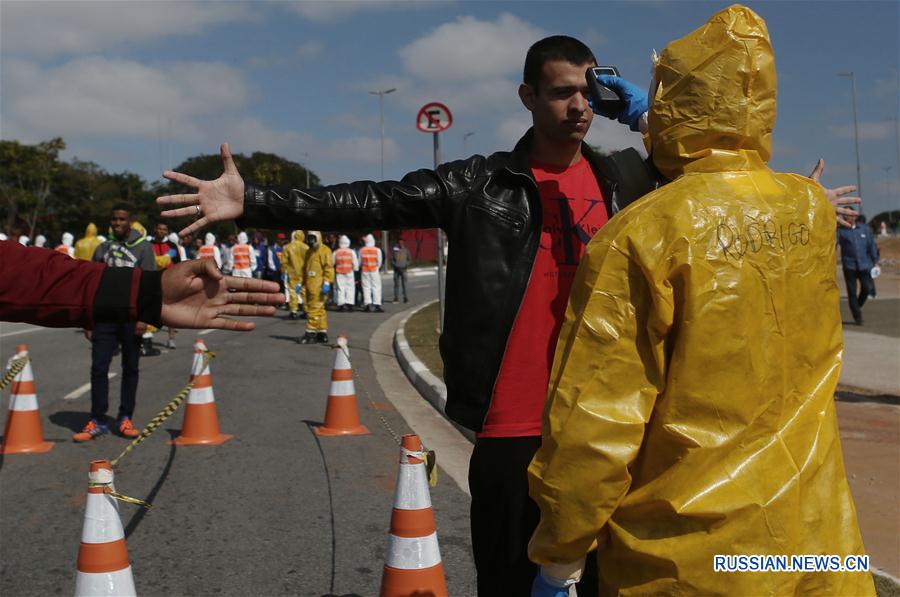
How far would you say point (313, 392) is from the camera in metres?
10.3

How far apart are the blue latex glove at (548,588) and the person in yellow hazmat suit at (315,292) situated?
529 inches

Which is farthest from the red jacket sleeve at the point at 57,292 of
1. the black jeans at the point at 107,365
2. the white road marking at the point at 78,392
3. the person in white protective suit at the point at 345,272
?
the person in white protective suit at the point at 345,272

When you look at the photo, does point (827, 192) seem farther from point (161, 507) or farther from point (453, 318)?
point (161, 507)

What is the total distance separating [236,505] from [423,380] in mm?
Result: 4568

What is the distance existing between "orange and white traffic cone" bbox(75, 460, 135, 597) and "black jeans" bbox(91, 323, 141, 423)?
4.71 metres

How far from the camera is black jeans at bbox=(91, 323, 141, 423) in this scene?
7.92 meters

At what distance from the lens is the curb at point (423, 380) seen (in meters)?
8.95

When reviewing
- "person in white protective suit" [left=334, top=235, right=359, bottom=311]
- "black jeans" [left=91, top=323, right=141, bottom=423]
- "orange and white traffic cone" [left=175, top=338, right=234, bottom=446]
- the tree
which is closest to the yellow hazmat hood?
"orange and white traffic cone" [left=175, top=338, right=234, bottom=446]

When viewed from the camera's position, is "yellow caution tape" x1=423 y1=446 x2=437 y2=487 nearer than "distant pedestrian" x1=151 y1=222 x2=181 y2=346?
Yes

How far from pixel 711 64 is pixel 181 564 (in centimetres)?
389

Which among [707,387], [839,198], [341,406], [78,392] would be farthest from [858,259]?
[707,387]

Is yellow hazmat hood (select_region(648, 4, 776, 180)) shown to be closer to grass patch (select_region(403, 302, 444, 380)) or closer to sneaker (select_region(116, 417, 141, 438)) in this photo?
sneaker (select_region(116, 417, 141, 438))

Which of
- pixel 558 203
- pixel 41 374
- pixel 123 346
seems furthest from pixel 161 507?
pixel 41 374

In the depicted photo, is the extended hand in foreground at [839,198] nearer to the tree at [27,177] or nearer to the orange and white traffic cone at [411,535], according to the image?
the orange and white traffic cone at [411,535]
